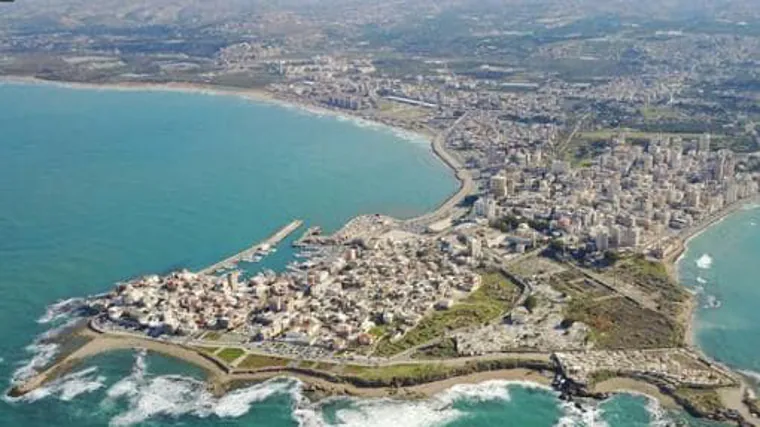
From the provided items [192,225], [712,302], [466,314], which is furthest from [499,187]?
[466,314]

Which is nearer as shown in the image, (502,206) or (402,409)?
(402,409)

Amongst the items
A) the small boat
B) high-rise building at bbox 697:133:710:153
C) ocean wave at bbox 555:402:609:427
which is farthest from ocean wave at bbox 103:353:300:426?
high-rise building at bbox 697:133:710:153

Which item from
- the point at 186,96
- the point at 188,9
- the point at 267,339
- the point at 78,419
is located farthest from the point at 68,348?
the point at 188,9

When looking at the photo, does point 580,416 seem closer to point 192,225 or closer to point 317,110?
point 192,225

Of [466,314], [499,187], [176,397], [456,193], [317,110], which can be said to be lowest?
[176,397]

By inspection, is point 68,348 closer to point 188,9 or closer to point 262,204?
point 262,204

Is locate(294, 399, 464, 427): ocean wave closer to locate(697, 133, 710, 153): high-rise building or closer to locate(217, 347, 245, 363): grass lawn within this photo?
locate(217, 347, 245, 363): grass lawn

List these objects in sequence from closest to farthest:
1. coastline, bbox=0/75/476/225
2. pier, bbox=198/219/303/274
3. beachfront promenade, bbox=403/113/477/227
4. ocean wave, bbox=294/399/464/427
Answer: ocean wave, bbox=294/399/464/427
pier, bbox=198/219/303/274
beachfront promenade, bbox=403/113/477/227
coastline, bbox=0/75/476/225
